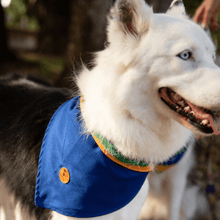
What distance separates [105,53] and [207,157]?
252 cm

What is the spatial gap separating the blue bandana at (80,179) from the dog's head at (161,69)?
0.38 m

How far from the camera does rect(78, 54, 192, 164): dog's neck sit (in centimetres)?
143

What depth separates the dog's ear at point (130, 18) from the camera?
141 centimetres

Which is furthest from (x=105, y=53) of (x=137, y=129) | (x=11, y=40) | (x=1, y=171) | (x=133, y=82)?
(x=11, y=40)

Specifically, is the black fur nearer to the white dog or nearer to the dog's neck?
the white dog

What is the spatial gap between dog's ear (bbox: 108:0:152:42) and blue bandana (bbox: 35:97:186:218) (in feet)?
2.28

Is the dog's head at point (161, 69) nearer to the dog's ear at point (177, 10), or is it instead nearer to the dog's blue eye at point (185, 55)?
the dog's blue eye at point (185, 55)

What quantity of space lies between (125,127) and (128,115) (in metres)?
0.08

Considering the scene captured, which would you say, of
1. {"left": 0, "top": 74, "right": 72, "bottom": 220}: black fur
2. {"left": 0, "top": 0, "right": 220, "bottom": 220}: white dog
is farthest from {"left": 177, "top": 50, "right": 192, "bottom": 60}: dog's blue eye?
{"left": 0, "top": 74, "right": 72, "bottom": 220}: black fur

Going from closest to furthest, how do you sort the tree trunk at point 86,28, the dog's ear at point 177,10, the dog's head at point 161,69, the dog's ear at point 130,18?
the dog's head at point 161,69
the dog's ear at point 130,18
the dog's ear at point 177,10
the tree trunk at point 86,28

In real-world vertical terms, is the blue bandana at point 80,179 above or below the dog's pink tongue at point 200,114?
below

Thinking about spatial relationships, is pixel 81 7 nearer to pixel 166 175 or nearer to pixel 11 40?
pixel 166 175

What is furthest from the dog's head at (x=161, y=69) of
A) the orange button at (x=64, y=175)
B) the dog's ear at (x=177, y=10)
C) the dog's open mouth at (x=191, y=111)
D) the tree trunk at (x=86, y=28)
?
the tree trunk at (x=86, y=28)

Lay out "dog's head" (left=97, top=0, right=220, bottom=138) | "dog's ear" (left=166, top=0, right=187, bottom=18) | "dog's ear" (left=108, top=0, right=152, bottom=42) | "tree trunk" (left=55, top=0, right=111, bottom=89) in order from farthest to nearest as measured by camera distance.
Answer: "tree trunk" (left=55, top=0, right=111, bottom=89) → "dog's ear" (left=166, top=0, right=187, bottom=18) → "dog's ear" (left=108, top=0, right=152, bottom=42) → "dog's head" (left=97, top=0, right=220, bottom=138)
